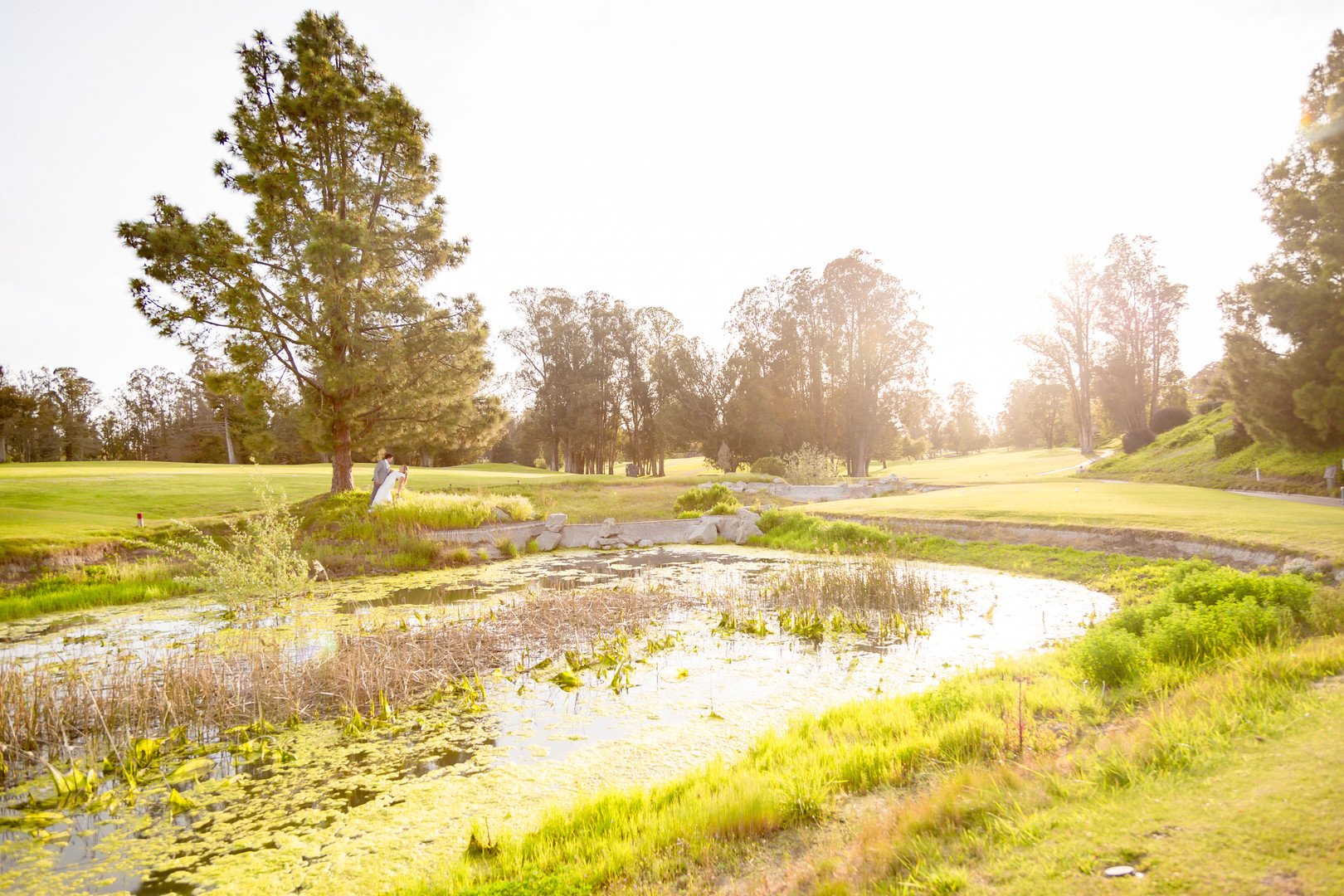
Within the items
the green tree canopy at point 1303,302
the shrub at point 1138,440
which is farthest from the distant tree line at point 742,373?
the green tree canopy at point 1303,302

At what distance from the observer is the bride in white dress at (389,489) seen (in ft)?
54.0

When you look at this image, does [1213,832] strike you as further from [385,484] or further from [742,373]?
[742,373]

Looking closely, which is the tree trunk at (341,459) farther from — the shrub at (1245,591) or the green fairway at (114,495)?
the shrub at (1245,591)

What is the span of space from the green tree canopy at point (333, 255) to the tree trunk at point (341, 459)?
4 centimetres

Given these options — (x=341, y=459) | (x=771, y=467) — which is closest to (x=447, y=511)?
(x=341, y=459)

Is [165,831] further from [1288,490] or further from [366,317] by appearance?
[1288,490]

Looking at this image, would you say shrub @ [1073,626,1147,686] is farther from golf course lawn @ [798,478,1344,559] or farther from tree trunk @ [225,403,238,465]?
tree trunk @ [225,403,238,465]

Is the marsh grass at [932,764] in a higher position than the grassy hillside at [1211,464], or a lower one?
lower

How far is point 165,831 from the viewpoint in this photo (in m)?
4.14

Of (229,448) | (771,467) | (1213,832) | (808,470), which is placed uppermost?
(229,448)

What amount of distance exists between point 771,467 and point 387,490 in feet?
72.7

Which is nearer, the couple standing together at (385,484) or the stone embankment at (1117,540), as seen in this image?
the stone embankment at (1117,540)

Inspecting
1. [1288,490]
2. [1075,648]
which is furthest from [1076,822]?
[1288,490]

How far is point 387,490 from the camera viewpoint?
55.0 ft
